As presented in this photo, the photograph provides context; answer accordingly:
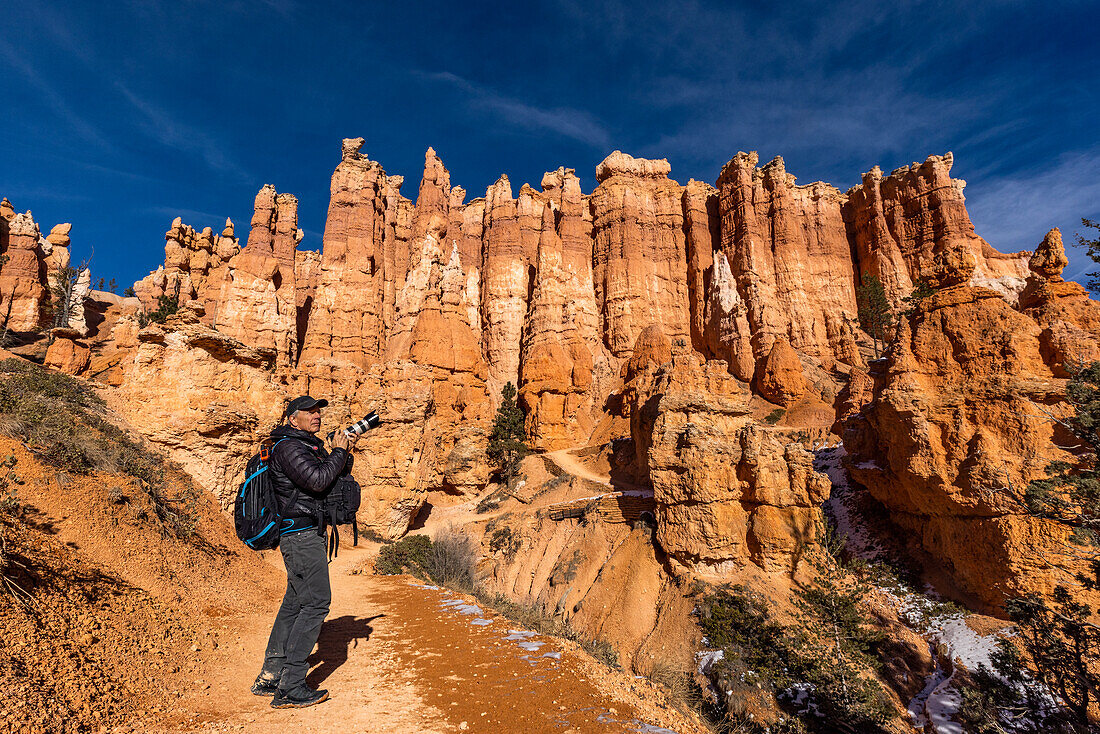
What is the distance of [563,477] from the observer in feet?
92.6

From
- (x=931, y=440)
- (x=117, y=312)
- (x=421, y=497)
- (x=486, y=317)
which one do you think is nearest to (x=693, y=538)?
(x=931, y=440)

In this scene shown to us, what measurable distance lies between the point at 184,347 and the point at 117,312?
49239 mm

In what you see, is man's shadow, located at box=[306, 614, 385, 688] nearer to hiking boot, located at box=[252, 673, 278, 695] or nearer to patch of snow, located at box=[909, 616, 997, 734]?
hiking boot, located at box=[252, 673, 278, 695]

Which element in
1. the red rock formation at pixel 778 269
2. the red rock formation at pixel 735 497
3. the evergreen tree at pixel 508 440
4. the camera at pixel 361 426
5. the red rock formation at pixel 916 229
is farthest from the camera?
the red rock formation at pixel 778 269

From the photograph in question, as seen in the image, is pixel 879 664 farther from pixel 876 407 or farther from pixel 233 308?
pixel 233 308

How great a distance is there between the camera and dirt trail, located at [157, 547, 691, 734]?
3.53 m

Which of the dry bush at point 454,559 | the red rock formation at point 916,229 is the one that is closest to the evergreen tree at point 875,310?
the red rock formation at point 916,229

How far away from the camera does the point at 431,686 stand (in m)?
4.27

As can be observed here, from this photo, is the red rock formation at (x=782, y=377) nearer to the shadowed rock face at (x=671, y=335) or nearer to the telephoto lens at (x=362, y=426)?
the shadowed rock face at (x=671, y=335)

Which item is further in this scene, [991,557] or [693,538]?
[693,538]

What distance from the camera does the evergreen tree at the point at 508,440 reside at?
106 feet

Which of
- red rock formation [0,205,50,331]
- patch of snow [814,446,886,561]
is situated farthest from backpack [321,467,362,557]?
Answer: red rock formation [0,205,50,331]

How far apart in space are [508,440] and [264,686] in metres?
29.8

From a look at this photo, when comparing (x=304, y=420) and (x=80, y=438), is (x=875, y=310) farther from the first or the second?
(x=80, y=438)
